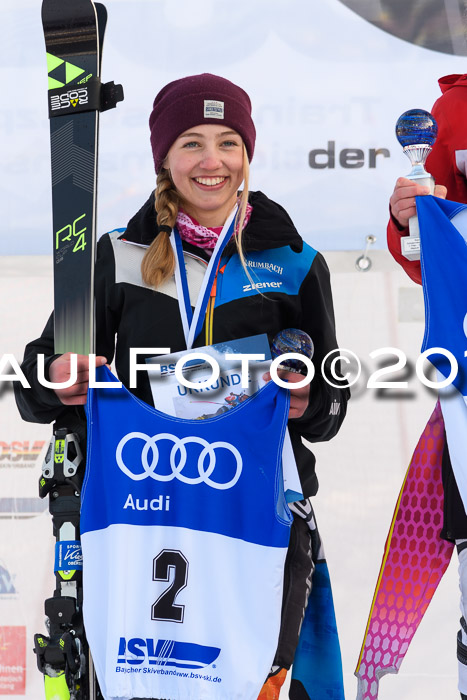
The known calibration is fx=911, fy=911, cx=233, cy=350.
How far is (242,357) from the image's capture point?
206 centimetres

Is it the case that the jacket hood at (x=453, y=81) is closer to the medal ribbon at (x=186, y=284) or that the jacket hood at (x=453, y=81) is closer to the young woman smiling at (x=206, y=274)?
the young woman smiling at (x=206, y=274)

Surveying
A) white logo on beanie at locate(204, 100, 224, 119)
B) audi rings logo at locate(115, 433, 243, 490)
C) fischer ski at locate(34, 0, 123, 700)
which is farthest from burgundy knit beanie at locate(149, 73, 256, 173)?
audi rings logo at locate(115, 433, 243, 490)

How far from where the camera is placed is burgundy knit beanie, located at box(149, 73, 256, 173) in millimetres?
2166

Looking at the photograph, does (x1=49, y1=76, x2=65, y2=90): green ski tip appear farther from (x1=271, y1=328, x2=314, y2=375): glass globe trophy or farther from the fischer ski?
(x1=271, y1=328, x2=314, y2=375): glass globe trophy

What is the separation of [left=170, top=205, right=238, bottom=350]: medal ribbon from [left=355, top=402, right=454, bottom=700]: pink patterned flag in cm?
62

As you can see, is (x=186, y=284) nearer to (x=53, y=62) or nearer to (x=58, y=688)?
(x=53, y=62)

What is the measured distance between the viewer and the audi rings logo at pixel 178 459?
6.54 feet

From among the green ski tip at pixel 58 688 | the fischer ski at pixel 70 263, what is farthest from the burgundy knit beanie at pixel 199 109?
the green ski tip at pixel 58 688

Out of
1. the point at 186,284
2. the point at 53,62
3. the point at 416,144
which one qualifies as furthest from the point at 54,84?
the point at 416,144

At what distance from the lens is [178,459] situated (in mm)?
2008

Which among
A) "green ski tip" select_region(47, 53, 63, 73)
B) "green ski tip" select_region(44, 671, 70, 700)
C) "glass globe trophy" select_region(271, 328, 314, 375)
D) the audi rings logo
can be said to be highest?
"green ski tip" select_region(47, 53, 63, 73)

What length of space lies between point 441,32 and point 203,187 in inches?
48.3

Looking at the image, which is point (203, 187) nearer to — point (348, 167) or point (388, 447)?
point (348, 167)

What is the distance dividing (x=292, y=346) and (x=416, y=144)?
0.54 metres
